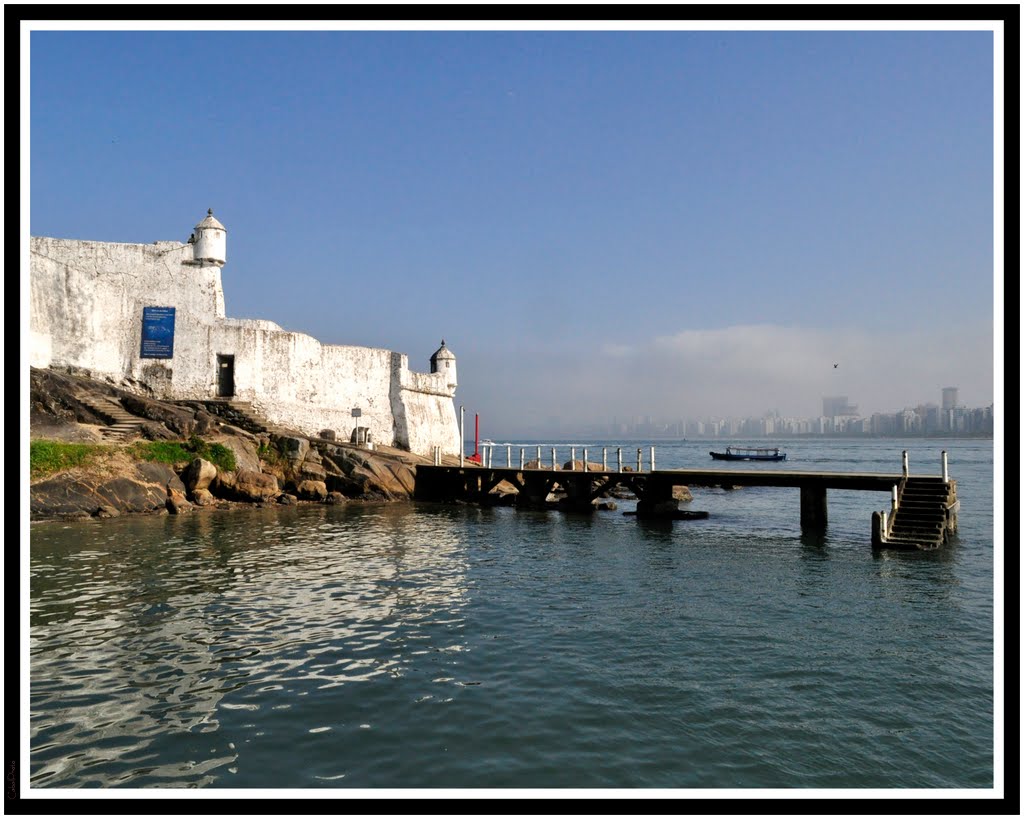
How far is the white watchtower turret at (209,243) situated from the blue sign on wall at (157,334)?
343cm

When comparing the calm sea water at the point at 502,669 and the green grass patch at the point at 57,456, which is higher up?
the green grass patch at the point at 57,456

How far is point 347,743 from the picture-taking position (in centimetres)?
730

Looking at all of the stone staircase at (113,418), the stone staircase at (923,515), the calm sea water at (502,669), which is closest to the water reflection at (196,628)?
the calm sea water at (502,669)

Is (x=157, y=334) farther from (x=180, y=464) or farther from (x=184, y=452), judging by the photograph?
(x=180, y=464)

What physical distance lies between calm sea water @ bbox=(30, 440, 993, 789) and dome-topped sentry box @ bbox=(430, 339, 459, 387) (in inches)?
1075

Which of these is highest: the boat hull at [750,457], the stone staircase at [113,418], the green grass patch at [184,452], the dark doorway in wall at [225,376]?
the dark doorway in wall at [225,376]

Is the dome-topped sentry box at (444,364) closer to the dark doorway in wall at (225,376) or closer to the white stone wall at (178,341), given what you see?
the white stone wall at (178,341)

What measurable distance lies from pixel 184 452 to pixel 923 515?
2831 centimetres

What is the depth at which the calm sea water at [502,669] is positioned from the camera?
6.94 meters

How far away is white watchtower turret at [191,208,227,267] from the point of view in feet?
116

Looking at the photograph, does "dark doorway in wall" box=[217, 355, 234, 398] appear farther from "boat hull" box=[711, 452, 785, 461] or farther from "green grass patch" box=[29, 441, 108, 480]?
"boat hull" box=[711, 452, 785, 461]

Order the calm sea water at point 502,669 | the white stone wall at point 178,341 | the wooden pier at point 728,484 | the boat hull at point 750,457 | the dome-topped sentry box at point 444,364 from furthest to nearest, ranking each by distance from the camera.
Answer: the boat hull at point 750,457 < the dome-topped sentry box at point 444,364 < the white stone wall at point 178,341 < the wooden pier at point 728,484 < the calm sea water at point 502,669
